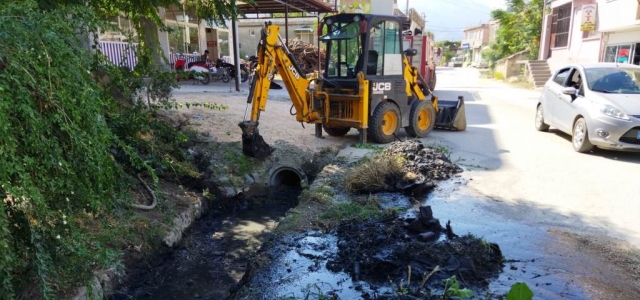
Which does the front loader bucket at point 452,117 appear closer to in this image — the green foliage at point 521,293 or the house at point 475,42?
the green foliage at point 521,293

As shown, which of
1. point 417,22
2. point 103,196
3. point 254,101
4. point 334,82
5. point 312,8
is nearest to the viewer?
point 103,196

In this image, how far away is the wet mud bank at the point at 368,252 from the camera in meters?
3.62

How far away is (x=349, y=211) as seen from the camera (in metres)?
5.27

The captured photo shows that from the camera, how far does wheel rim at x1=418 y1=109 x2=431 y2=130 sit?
34.0 ft

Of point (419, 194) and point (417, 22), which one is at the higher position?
point (417, 22)

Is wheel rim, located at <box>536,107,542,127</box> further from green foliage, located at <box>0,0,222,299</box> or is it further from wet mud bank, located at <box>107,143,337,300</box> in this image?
green foliage, located at <box>0,0,222,299</box>

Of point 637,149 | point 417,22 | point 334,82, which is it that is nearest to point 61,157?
point 334,82

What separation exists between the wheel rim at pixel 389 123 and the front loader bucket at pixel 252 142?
2863 mm

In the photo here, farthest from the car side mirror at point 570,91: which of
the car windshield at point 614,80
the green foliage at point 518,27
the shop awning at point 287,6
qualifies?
the green foliage at point 518,27

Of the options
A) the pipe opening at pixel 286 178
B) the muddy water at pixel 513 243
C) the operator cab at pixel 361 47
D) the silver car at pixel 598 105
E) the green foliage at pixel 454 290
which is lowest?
the pipe opening at pixel 286 178

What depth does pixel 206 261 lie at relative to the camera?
515 centimetres

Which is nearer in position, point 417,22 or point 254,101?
point 254,101

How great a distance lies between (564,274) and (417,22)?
40746 millimetres

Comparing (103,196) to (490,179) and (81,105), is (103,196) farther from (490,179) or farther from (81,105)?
(490,179)
